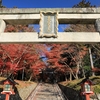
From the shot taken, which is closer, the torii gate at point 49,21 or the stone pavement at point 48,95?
the torii gate at point 49,21

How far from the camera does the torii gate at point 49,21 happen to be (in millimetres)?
6656

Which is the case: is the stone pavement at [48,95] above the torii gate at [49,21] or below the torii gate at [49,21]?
below

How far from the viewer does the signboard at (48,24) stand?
667 centimetres

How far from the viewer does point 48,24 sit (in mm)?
6852

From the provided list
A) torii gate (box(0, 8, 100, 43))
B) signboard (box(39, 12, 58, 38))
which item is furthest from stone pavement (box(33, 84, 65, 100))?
signboard (box(39, 12, 58, 38))

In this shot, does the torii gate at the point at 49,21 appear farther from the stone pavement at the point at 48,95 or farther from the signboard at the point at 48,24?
the stone pavement at the point at 48,95

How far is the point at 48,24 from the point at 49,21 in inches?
6.4

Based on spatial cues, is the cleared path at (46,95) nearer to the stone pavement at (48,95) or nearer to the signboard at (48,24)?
the stone pavement at (48,95)

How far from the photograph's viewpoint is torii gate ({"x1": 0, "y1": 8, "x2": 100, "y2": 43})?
6656mm

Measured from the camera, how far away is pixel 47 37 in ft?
21.9

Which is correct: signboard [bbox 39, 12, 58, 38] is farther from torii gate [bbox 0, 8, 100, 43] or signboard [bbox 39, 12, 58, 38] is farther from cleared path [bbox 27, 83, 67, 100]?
cleared path [bbox 27, 83, 67, 100]

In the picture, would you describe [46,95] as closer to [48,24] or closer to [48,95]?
[48,95]

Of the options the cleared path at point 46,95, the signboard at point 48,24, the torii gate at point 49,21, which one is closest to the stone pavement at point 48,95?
the cleared path at point 46,95

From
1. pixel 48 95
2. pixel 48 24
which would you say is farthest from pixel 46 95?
pixel 48 24
